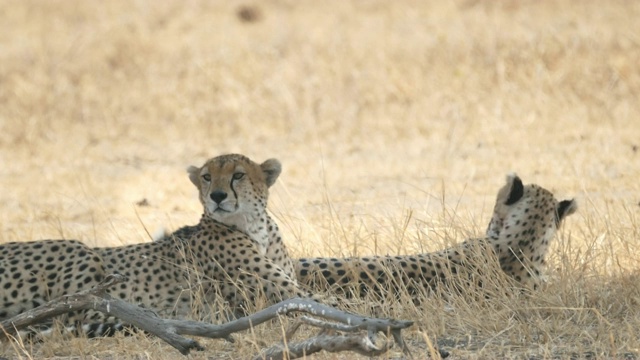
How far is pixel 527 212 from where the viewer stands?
18.4 feet

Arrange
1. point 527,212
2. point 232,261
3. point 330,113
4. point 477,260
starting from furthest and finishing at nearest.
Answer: point 330,113 < point 527,212 < point 232,261 < point 477,260

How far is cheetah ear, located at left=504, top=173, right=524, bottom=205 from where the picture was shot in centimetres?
558

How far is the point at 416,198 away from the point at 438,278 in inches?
111

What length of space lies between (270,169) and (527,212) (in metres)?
1.16

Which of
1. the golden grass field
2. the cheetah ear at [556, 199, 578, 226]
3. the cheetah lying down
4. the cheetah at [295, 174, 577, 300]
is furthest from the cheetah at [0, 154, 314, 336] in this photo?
the cheetah ear at [556, 199, 578, 226]

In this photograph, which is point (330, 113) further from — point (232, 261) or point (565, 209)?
point (232, 261)

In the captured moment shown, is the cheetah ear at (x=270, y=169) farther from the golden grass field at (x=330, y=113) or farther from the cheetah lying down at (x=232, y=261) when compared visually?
the golden grass field at (x=330, y=113)

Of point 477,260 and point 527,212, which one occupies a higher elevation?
point 527,212

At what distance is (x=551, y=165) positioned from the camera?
29.4 ft

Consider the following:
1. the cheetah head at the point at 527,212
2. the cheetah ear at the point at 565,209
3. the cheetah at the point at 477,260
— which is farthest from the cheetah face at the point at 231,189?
the cheetah ear at the point at 565,209

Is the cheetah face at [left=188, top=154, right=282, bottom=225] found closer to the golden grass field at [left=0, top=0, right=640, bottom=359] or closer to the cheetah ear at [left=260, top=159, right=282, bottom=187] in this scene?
the cheetah ear at [left=260, top=159, right=282, bottom=187]

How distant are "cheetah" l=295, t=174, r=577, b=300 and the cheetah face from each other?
35cm

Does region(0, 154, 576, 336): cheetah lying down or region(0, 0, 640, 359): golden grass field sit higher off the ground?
region(0, 0, 640, 359): golden grass field

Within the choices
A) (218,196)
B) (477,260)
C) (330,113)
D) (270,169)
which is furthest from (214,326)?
(330,113)
